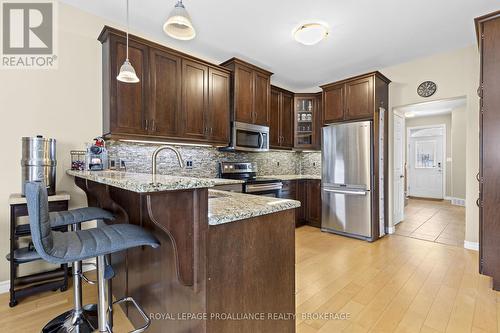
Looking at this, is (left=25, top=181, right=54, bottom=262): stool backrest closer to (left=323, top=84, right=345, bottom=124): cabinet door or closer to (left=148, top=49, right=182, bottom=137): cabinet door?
(left=148, top=49, right=182, bottom=137): cabinet door

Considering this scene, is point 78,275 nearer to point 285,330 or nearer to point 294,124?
point 285,330

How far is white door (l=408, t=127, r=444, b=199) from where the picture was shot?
7.08 meters

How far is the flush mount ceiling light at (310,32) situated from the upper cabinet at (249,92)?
3.46 feet

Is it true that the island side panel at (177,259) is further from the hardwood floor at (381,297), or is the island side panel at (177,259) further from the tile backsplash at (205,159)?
the tile backsplash at (205,159)

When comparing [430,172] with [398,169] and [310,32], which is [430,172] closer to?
[398,169]

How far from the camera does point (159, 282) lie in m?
1.37

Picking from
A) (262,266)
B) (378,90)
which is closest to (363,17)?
(378,90)

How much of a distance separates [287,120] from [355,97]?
132 centimetres

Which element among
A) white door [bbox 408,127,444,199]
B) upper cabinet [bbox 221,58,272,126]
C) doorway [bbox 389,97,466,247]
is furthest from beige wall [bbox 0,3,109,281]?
white door [bbox 408,127,444,199]

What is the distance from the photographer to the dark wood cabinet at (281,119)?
4.35 m

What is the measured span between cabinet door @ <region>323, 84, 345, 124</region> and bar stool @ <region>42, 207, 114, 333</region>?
3502 mm

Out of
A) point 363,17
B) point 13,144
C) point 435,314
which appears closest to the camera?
point 435,314

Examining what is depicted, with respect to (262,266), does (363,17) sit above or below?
above

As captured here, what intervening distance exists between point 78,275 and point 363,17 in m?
3.44
